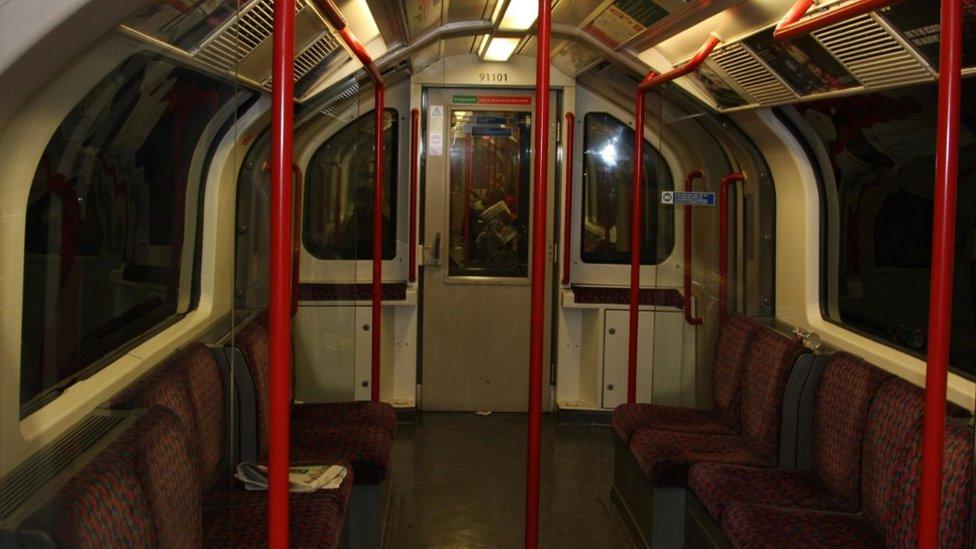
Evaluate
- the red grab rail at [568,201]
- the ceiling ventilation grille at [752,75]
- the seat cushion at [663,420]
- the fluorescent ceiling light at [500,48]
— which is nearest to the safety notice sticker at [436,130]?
the fluorescent ceiling light at [500,48]

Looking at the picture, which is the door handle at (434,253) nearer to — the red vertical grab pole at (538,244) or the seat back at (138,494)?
the red vertical grab pole at (538,244)

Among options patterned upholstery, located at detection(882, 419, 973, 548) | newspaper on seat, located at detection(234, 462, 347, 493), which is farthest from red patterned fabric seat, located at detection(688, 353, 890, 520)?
newspaper on seat, located at detection(234, 462, 347, 493)

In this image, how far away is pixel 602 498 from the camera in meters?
5.28

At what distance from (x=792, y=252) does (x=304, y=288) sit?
2.32 meters

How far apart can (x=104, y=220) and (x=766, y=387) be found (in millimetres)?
2875

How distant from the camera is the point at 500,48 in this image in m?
6.09

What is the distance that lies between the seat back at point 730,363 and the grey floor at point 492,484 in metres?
0.73

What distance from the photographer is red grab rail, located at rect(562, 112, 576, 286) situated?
658 cm

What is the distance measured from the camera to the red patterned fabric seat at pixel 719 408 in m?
4.77

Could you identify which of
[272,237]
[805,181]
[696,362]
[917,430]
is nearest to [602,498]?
[696,362]

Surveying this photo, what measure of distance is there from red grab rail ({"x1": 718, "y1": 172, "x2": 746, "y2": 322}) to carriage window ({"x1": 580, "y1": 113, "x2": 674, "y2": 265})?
1.59 meters

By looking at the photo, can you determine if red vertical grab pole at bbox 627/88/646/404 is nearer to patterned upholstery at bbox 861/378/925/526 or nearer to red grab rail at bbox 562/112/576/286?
red grab rail at bbox 562/112/576/286

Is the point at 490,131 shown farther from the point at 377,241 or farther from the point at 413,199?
the point at 377,241

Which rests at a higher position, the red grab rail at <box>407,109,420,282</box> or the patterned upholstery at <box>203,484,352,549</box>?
the red grab rail at <box>407,109,420,282</box>
